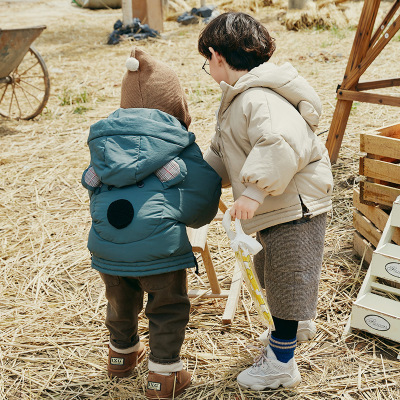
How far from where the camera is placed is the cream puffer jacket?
2014 mm

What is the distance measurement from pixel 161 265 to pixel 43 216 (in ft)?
→ 8.01

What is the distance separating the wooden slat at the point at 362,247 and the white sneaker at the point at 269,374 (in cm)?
107

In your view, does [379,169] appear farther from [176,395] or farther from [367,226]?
[176,395]

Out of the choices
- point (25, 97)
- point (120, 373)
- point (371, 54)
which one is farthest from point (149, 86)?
point (25, 97)

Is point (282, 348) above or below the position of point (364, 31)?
below

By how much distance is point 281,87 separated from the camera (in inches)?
85.0

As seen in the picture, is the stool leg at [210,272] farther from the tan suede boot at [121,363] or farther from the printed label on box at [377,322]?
the printed label on box at [377,322]

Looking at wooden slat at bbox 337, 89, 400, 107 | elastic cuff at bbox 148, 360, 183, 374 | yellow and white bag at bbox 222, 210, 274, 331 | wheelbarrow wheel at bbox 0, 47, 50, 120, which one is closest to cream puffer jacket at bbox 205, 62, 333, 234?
yellow and white bag at bbox 222, 210, 274, 331

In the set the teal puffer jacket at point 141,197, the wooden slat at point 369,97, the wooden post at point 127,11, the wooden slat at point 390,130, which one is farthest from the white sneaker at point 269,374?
the wooden post at point 127,11

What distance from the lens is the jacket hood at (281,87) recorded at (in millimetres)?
2145

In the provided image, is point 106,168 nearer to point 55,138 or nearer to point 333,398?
point 333,398

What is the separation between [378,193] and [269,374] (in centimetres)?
133

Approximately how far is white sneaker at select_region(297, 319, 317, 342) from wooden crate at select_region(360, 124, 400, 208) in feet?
2.92

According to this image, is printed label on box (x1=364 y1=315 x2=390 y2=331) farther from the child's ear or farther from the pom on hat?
the pom on hat
